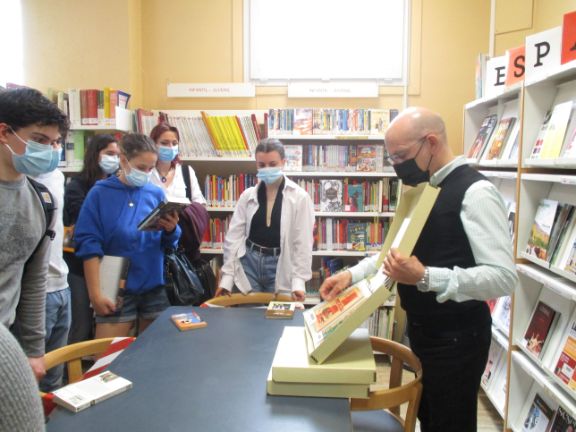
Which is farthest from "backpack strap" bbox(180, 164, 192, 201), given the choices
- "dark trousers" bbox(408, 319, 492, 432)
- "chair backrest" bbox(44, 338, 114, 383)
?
"dark trousers" bbox(408, 319, 492, 432)

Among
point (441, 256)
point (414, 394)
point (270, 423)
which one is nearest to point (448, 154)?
point (441, 256)

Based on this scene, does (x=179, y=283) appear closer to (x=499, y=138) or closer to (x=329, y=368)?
(x=329, y=368)

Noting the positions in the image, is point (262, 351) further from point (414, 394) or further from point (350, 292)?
point (414, 394)

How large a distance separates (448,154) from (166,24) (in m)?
3.49

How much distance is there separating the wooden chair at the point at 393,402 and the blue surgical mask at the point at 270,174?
1.28 metres

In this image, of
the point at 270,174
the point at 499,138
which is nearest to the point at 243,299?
the point at 270,174

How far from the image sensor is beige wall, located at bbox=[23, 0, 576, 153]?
13.0 feet

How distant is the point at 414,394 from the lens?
1443 mm

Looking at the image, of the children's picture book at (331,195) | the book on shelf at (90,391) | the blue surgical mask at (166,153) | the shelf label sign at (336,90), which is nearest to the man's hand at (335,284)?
the book on shelf at (90,391)

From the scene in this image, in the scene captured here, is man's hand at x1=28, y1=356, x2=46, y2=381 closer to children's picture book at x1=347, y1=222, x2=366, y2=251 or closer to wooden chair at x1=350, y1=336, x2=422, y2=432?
wooden chair at x1=350, y1=336, x2=422, y2=432

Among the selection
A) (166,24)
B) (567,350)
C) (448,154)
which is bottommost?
(567,350)

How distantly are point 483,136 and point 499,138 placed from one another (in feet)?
0.97

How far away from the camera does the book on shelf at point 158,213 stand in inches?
82.6

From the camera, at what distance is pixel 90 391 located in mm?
1220
